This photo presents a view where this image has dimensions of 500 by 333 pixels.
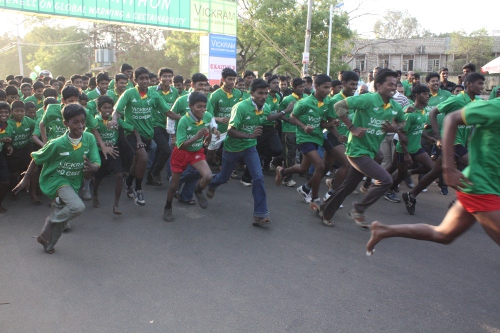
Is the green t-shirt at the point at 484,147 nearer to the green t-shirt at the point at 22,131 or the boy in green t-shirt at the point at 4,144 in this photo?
the boy in green t-shirt at the point at 4,144

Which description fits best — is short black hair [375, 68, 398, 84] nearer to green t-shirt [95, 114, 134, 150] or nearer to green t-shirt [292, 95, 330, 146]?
green t-shirt [292, 95, 330, 146]

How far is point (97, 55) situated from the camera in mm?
32906

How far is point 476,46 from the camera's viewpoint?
41750 mm

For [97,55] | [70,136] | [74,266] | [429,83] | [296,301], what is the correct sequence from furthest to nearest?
1. [97,55]
2. [429,83]
3. [70,136]
4. [74,266]
5. [296,301]

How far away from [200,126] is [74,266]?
2.47 m

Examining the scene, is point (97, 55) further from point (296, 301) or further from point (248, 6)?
point (296, 301)

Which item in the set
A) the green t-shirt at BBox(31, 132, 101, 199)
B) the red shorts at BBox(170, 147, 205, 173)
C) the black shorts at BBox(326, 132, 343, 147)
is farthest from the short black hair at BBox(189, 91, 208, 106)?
the black shorts at BBox(326, 132, 343, 147)

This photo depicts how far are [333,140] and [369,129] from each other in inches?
47.0

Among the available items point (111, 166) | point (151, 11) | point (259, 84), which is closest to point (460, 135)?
point (259, 84)

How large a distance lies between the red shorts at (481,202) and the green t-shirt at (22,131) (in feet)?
21.1

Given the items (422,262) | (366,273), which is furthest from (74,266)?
(422,262)

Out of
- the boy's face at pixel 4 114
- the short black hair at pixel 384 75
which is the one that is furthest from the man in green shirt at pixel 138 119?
the short black hair at pixel 384 75

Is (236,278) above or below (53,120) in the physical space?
below

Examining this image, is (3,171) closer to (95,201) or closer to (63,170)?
(95,201)
